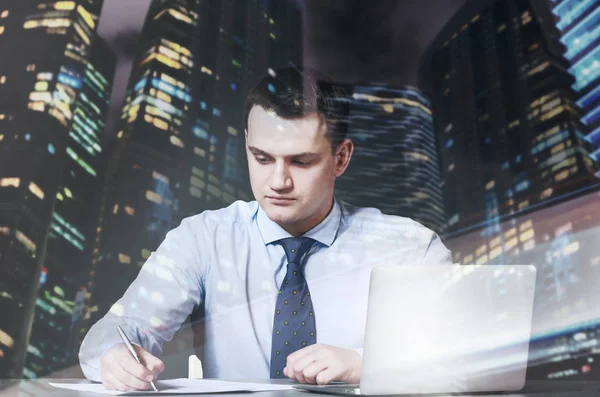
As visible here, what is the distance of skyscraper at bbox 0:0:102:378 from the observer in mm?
2135

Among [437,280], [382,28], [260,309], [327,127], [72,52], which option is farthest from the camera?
[382,28]

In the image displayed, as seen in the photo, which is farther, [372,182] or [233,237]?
[372,182]

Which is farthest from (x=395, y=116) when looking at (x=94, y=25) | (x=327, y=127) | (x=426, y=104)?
(x=94, y=25)

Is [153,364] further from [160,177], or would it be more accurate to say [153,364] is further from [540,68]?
[540,68]

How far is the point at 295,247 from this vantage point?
1438mm

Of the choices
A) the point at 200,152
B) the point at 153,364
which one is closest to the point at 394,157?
the point at 200,152

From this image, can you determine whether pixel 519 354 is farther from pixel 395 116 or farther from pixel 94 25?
pixel 94 25

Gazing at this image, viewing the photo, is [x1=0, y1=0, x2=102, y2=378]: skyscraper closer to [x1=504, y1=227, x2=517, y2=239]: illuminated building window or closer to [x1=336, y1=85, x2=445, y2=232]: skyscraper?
[x1=336, y1=85, x2=445, y2=232]: skyscraper

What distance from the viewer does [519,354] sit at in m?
0.67

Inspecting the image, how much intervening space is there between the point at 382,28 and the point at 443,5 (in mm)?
374

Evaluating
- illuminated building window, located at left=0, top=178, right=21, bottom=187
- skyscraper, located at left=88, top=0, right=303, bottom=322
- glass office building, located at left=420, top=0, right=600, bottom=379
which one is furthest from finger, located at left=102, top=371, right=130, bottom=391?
glass office building, located at left=420, top=0, right=600, bottom=379

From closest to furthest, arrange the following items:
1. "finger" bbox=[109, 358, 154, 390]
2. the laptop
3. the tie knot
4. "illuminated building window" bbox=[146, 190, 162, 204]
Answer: the laptop
"finger" bbox=[109, 358, 154, 390]
the tie knot
"illuminated building window" bbox=[146, 190, 162, 204]

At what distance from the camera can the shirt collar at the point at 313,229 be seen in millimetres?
1463

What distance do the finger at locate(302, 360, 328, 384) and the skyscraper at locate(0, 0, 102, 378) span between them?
5.19ft
